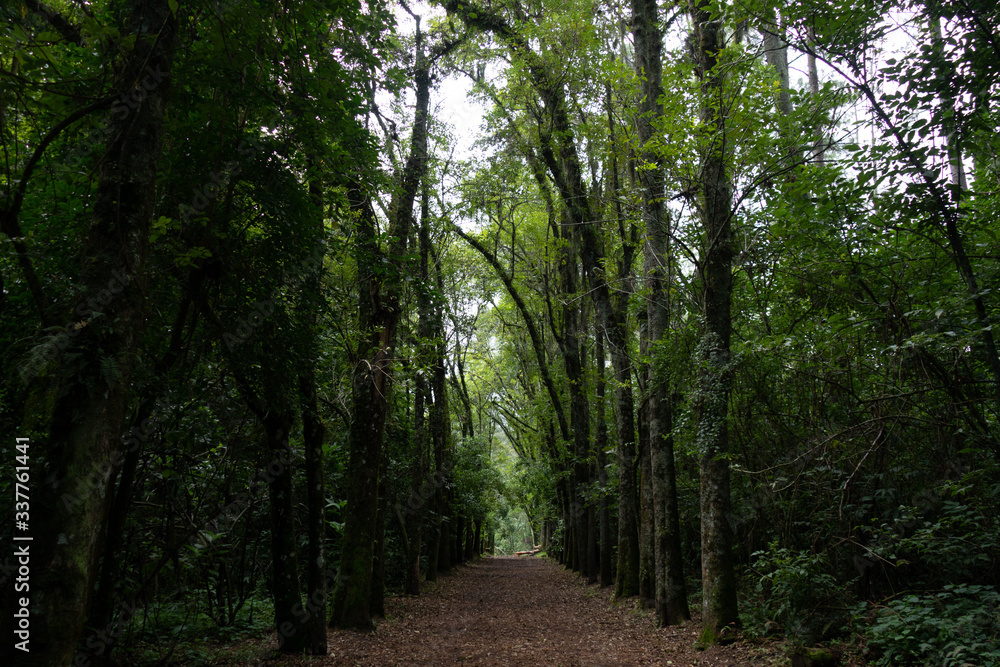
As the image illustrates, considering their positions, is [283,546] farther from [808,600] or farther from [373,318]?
[808,600]

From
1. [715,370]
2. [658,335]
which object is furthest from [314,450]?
[658,335]

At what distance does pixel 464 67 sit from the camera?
1538 cm

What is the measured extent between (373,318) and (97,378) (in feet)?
20.6

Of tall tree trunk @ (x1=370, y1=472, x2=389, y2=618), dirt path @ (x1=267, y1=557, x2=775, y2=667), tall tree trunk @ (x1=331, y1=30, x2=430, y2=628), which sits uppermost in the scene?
tall tree trunk @ (x1=331, y1=30, x2=430, y2=628)

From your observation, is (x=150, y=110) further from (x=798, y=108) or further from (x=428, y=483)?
(x=428, y=483)

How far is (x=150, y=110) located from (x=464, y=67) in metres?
13.2

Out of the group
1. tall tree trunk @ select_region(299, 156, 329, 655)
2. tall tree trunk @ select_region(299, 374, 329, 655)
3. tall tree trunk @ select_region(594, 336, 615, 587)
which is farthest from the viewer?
tall tree trunk @ select_region(594, 336, 615, 587)

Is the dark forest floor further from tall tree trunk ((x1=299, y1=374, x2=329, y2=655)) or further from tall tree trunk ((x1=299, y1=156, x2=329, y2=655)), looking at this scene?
tall tree trunk ((x1=299, y1=156, x2=329, y2=655))

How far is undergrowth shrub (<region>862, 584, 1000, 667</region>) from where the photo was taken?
4.80 metres

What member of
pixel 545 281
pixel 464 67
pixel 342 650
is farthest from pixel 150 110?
pixel 545 281

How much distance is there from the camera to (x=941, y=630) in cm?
520

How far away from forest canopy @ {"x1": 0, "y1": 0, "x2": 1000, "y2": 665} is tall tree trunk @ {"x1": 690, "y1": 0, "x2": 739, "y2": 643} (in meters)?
0.06

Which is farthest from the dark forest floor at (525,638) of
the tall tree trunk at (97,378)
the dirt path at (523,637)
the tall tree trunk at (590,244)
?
the tall tree trunk at (97,378)

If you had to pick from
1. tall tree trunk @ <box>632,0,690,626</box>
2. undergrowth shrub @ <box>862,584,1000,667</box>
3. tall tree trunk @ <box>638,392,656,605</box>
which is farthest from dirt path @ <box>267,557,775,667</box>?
undergrowth shrub @ <box>862,584,1000,667</box>
